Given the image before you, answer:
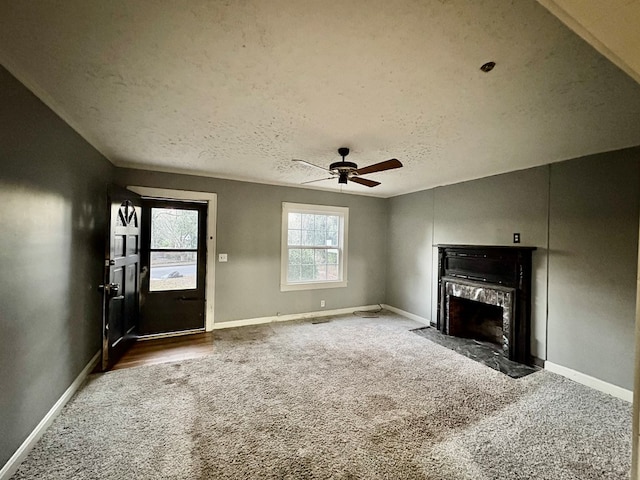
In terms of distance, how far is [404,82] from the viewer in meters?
1.65

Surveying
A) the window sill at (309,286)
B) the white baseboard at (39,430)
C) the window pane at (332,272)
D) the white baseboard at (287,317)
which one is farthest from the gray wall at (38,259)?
the window pane at (332,272)

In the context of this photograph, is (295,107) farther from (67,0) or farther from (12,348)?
(12,348)

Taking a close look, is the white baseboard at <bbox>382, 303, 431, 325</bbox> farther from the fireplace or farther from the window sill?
the window sill

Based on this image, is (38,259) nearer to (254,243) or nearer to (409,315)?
(254,243)

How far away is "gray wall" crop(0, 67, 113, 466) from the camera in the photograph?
1.57m

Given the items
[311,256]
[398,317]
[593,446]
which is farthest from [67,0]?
[398,317]

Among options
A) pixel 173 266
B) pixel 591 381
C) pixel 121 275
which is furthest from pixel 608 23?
pixel 173 266

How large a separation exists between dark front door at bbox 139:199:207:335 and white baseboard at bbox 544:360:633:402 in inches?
179

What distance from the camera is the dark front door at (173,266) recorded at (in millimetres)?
3850

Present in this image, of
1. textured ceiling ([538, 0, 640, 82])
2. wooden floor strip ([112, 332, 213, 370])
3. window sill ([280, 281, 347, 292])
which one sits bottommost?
wooden floor strip ([112, 332, 213, 370])

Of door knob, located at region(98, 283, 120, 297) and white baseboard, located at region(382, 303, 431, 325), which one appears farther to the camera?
white baseboard, located at region(382, 303, 431, 325)

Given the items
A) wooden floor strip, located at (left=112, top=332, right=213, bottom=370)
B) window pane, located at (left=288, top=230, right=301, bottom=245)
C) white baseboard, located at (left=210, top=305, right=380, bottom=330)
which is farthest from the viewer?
window pane, located at (left=288, top=230, right=301, bottom=245)

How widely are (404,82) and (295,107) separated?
77 centimetres

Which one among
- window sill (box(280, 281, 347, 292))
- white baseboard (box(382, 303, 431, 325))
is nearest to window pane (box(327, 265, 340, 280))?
window sill (box(280, 281, 347, 292))
